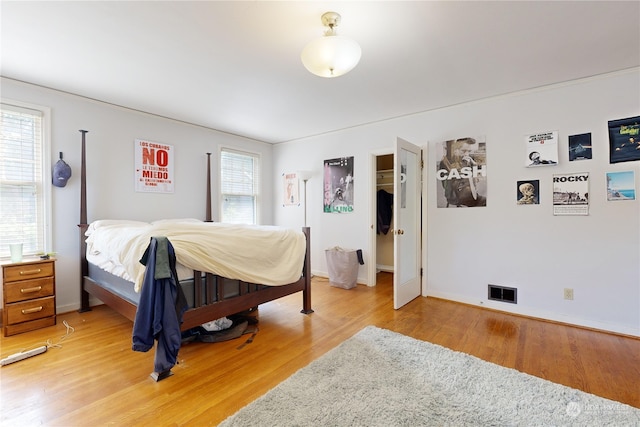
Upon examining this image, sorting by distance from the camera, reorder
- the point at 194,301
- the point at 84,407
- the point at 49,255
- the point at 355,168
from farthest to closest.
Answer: the point at 355,168
the point at 49,255
the point at 194,301
the point at 84,407

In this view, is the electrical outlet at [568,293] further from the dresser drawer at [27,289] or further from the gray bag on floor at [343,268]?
the dresser drawer at [27,289]

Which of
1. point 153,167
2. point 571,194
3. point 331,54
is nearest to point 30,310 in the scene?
point 153,167

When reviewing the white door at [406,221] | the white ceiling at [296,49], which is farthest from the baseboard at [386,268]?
the white ceiling at [296,49]

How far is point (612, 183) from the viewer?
8.45 feet

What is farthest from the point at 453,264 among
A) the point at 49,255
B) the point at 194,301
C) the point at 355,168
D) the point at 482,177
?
the point at 49,255

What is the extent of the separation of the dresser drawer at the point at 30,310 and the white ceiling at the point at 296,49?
2107 millimetres

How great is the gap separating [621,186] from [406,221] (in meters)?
1.91

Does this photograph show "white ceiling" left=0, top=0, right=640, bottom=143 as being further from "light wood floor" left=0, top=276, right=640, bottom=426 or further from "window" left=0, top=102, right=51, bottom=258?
"light wood floor" left=0, top=276, right=640, bottom=426

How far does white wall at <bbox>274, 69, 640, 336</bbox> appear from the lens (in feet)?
8.41

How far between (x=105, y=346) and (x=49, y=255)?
1.25 m

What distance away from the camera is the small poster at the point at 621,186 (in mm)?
2508

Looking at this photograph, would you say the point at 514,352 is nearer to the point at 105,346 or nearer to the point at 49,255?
the point at 105,346

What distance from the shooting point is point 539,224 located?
2.92 m

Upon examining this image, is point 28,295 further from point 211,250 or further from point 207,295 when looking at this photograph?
point 211,250
